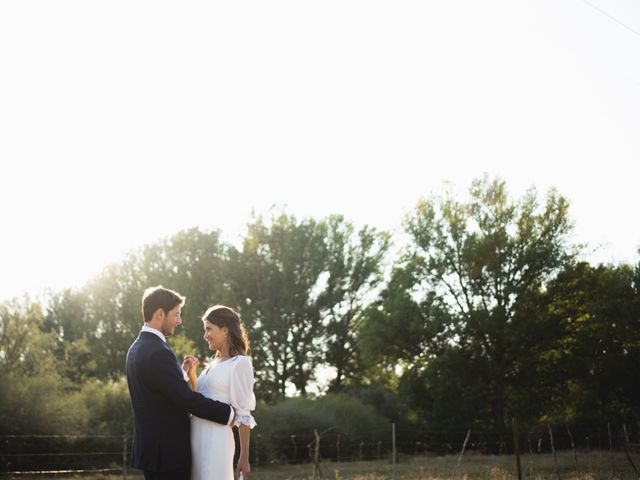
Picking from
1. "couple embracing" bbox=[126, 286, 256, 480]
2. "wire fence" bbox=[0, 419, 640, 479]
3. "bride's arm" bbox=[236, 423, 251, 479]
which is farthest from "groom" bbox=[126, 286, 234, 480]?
"wire fence" bbox=[0, 419, 640, 479]

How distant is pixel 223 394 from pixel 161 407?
1.40 ft

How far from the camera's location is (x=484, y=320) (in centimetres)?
3656

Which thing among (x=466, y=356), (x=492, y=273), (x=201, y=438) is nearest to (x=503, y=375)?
(x=466, y=356)

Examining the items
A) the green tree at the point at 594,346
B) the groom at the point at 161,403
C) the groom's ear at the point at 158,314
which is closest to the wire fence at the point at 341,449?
the green tree at the point at 594,346

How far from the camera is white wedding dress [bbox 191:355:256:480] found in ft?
17.4

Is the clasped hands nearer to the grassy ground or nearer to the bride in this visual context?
the bride

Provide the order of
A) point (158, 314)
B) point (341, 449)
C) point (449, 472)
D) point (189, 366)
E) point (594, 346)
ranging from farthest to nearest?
1. point (594, 346)
2. point (341, 449)
3. point (449, 472)
4. point (189, 366)
5. point (158, 314)

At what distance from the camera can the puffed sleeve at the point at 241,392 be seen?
5.41 metres

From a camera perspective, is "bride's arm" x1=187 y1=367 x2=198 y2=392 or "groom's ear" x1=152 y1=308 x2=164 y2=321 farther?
"bride's arm" x1=187 y1=367 x2=198 y2=392

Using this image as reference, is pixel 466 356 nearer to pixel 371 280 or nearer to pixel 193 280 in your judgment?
pixel 371 280

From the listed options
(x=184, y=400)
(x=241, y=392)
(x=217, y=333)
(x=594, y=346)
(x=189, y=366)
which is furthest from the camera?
(x=594, y=346)

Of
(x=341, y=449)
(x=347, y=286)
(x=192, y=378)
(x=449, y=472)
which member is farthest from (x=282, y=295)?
(x=192, y=378)

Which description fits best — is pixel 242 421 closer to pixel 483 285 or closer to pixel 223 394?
pixel 223 394

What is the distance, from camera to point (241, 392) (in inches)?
214
